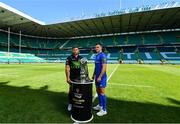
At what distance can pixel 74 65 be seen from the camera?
5082 mm

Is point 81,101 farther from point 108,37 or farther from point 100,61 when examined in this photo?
point 108,37

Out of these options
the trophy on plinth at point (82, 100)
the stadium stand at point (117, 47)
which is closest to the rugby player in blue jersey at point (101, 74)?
the trophy on plinth at point (82, 100)

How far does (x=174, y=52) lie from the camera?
51031 millimetres

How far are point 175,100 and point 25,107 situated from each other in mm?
5552

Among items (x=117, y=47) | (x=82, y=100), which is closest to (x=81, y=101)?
(x=82, y=100)

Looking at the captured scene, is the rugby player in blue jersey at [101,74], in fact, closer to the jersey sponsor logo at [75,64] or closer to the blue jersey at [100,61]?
the blue jersey at [100,61]

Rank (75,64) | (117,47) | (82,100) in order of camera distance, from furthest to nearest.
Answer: (117,47) < (75,64) < (82,100)

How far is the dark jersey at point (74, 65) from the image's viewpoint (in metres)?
5.05

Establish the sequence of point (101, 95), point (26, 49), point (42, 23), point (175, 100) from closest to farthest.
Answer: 1. point (101, 95)
2. point (175, 100)
3. point (42, 23)
4. point (26, 49)

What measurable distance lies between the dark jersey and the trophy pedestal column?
86cm

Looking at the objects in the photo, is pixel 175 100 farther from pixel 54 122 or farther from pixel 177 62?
pixel 177 62

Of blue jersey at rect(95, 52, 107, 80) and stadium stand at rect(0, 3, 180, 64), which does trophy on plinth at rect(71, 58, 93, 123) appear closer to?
blue jersey at rect(95, 52, 107, 80)

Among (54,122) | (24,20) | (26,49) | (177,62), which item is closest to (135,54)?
(177,62)

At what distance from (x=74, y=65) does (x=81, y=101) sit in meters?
1.29
